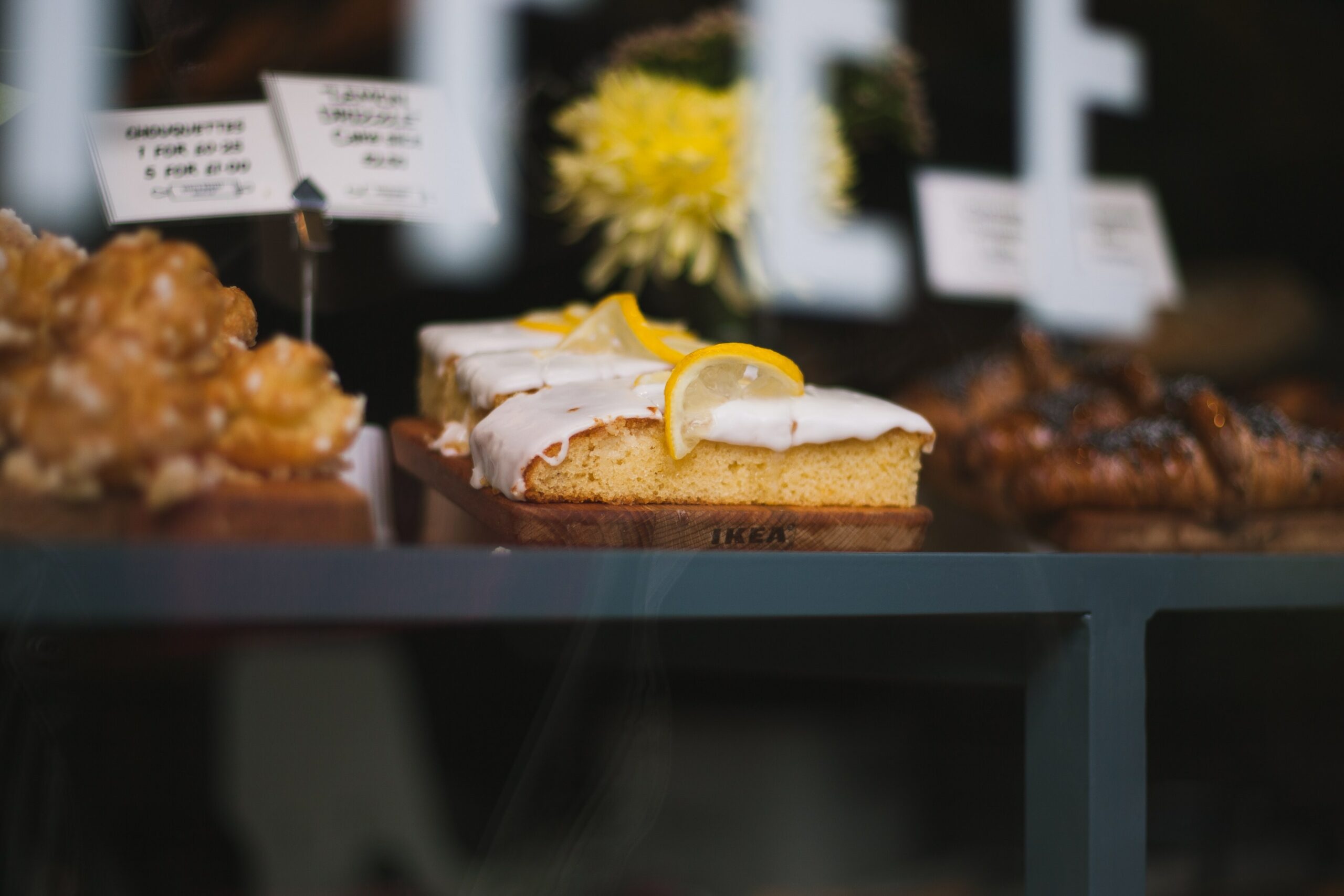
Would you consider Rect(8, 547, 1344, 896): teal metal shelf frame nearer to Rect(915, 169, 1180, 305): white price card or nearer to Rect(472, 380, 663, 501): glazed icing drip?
Rect(472, 380, 663, 501): glazed icing drip

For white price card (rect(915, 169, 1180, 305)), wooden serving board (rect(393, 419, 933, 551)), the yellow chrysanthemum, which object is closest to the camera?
wooden serving board (rect(393, 419, 933, 551))

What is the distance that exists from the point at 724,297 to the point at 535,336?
33cm

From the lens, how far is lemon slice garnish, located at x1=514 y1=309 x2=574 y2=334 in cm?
87

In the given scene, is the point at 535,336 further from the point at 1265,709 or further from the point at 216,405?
the point at 1265,709

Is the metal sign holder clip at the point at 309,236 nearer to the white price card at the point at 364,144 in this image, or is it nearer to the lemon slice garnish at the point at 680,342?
the white price card at the point at 364,144

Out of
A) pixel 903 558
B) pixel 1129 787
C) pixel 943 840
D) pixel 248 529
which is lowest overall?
pixel 943 840

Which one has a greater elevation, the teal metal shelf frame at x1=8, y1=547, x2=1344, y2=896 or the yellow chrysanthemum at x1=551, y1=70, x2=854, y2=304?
the yellow chrysanthemum at x1=551, y1=70, x2=854, y2=304

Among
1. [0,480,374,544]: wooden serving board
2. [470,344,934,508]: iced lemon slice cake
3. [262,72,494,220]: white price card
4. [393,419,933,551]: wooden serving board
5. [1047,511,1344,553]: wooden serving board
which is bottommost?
[1047,511,1344,553]: wooden serving board

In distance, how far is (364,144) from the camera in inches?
34.1

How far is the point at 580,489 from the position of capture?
645mm

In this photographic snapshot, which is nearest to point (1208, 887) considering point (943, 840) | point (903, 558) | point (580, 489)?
point (943, 840)

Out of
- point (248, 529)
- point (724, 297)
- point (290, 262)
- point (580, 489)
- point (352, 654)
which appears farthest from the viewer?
point (724, 297)

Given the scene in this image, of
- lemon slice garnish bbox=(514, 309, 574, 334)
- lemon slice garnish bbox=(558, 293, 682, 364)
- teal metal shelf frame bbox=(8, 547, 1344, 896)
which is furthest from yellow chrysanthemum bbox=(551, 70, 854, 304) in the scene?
teal metal shelf frame bbox=(8, 547, 1344, 896)

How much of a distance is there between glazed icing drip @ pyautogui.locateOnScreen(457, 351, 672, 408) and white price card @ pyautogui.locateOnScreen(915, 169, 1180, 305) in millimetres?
582
